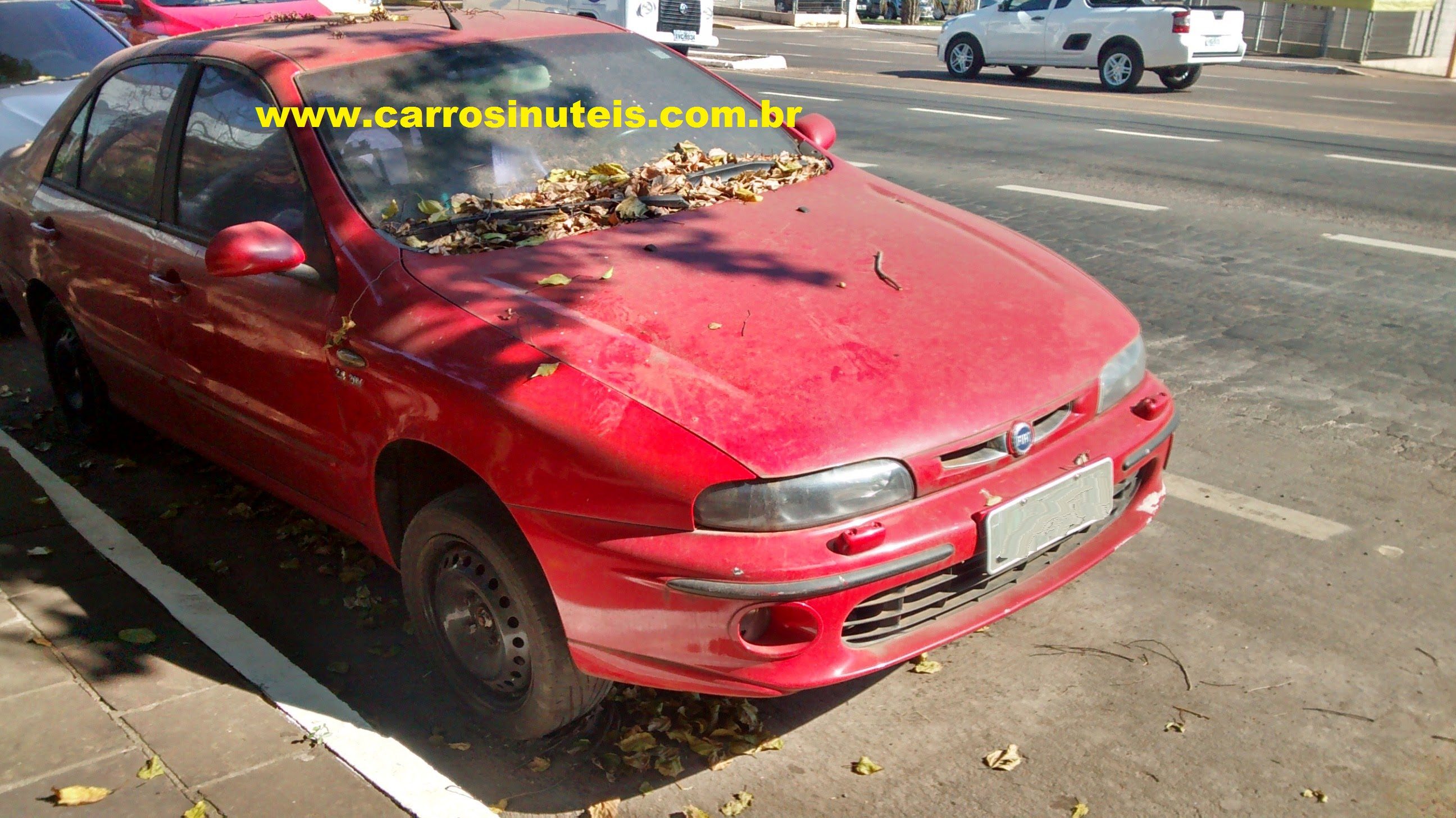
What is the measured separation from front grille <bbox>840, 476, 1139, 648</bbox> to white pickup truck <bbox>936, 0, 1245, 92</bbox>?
17.5 m

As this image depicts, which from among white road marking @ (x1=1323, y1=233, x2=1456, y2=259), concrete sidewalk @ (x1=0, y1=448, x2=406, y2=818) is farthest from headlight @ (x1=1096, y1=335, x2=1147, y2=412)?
white road marking @ (x1=1323, y1=233, x2=1456, y2=259)

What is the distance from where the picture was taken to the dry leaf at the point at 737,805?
2979mm

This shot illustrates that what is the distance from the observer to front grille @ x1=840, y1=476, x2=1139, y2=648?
290cm

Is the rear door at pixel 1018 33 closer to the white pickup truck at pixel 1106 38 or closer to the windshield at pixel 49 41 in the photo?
the white pickup truck at pixel 1106 38

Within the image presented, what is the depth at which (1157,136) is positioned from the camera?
13211 mm

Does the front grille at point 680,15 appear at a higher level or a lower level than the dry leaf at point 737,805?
higher

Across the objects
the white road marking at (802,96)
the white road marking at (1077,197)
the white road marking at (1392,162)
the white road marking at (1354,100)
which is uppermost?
the white road marking at (1392,162)

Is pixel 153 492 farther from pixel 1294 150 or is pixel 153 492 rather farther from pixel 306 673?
pixel 1294 150

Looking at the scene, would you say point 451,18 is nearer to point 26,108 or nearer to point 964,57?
point 26,108

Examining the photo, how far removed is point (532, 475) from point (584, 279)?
70 cm

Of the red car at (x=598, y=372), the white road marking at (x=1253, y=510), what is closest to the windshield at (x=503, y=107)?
the red car at (x=598, y=372)

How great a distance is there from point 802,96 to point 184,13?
8037mm

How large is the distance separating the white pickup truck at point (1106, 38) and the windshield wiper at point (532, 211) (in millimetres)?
16779

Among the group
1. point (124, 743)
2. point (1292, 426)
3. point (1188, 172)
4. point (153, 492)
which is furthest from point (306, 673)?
point (1188, 172)
